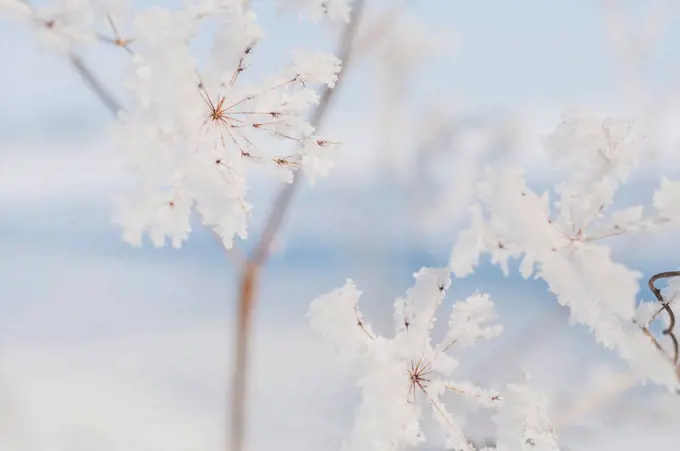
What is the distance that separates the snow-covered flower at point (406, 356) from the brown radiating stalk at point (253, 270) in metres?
0.08

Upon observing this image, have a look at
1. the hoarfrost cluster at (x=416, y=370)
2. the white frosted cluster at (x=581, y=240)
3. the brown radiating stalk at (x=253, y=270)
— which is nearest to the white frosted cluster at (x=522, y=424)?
the hoarfrost cluster at (x=416, y=370)

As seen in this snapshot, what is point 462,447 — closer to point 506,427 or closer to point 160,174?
point 506,427

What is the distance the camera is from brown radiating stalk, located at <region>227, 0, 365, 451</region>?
0.60m

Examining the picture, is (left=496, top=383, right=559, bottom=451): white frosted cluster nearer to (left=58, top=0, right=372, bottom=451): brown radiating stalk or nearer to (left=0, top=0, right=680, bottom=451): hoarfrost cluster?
(left=0, top=0, right=680, bottom=451): hoarfrost cluster

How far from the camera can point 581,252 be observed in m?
0.48

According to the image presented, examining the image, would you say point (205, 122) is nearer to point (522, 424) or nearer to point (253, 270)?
point (253, 270)

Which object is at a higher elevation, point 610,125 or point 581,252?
point 610,125

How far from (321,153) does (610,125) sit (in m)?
0.23

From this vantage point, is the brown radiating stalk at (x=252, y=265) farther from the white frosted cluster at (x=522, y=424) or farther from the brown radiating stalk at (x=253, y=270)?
the white frosted cluster at (x=522, y=424)

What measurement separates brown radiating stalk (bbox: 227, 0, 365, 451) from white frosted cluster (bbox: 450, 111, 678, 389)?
19 centimetres

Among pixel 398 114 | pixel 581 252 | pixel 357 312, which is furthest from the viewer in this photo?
pixel 398 114

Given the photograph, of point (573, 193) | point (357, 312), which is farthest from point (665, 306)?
point (357, 312)

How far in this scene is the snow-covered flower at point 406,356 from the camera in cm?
54

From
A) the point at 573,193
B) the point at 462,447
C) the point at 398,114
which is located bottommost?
the point at 462,447
